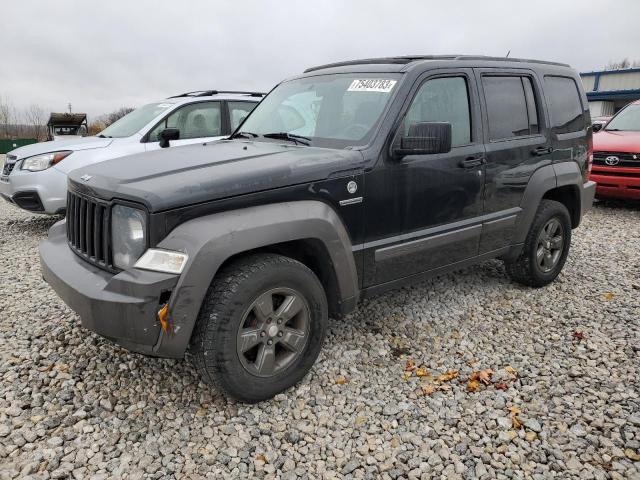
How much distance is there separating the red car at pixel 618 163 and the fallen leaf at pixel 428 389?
6.76 metres

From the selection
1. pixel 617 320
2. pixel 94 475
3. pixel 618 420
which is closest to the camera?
pixel 94 475

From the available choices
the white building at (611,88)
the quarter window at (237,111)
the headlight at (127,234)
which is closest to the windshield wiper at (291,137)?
the headlight at (127,234)

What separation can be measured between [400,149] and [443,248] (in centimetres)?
89

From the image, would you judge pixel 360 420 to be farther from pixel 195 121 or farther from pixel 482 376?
pixel 195 121

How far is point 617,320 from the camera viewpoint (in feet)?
13.0

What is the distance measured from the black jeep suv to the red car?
14.7 feet

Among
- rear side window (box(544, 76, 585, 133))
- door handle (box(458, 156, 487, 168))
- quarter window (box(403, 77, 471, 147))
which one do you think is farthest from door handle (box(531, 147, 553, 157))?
quarter window (box(403, 77, 471, 147))

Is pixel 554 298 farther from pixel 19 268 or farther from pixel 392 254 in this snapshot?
pixel 19 268

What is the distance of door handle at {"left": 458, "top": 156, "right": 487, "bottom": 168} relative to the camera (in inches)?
140

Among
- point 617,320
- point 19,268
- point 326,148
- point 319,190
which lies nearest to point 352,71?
point 326,148

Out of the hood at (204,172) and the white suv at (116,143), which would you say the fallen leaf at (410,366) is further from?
the white suv at (116,143)

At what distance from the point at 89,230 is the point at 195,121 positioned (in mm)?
4436

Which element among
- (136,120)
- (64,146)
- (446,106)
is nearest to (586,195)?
(446,106)

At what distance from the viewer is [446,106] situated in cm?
357
